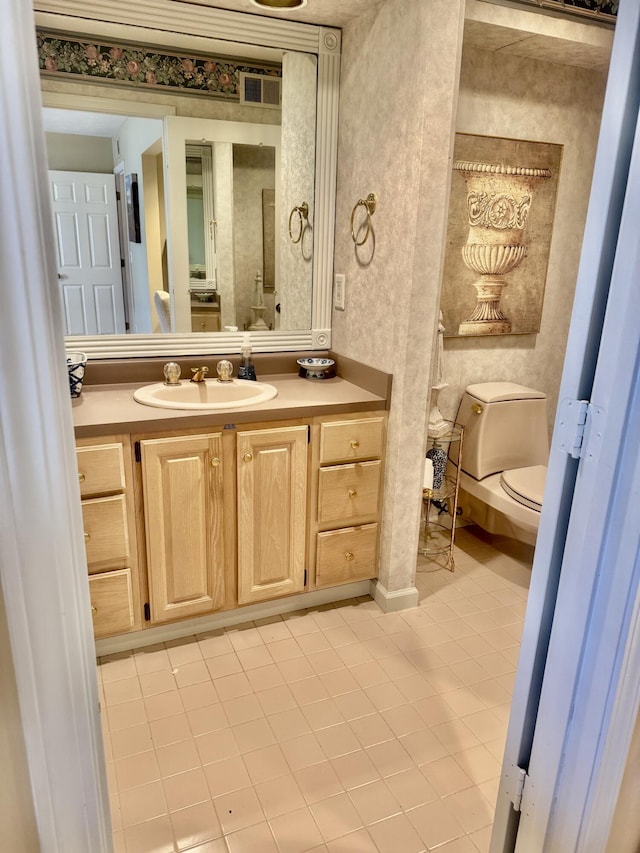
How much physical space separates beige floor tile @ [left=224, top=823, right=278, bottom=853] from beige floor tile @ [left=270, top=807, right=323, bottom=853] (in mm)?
16

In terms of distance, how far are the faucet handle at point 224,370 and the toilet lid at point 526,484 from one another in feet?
4.14

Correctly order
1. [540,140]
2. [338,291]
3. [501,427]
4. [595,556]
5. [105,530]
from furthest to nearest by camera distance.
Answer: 1. [501,427]
2. [540,140]
3. [338,291]
4. [105,530]
5. [595,556]

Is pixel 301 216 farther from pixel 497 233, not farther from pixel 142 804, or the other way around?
pixel 142 804

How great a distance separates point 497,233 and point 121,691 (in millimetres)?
2369

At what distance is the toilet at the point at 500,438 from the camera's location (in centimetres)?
275

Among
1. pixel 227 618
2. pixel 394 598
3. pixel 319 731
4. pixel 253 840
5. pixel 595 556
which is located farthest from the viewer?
pixel 394 598

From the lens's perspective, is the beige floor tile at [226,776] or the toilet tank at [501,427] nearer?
the beige floor tile at [226,776]

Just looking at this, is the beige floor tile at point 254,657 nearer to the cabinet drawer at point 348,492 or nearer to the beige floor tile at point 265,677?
the beige floor tile at point 265,677

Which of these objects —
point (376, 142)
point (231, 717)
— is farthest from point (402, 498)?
point (376, 142)

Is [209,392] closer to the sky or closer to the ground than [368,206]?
closer to the ground

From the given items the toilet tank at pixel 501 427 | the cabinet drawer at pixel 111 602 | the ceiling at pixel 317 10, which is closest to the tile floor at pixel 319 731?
the cabinet drawer at pixel 111 602

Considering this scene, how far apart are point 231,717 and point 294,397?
3.57 ft

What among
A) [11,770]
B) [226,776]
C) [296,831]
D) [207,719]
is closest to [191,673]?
[207,719]

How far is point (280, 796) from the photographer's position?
1.65 metres
